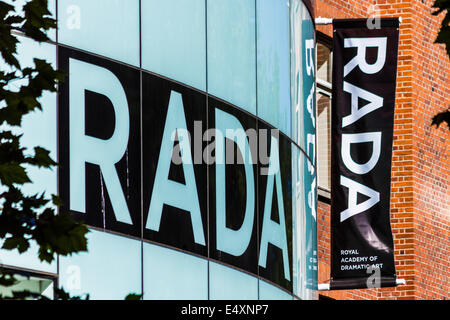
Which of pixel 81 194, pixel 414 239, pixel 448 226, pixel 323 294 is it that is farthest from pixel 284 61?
pixel 448 226

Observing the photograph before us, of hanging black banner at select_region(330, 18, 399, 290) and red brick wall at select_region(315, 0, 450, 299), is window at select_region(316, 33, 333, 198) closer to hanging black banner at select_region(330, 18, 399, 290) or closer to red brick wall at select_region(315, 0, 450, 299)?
red brick wall at select_region(315, 0, 450, 299)

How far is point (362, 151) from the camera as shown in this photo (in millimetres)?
15922

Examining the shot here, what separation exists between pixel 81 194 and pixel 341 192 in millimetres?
6577

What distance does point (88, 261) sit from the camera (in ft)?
32.6

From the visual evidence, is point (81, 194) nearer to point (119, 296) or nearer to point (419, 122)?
point (119, 296)

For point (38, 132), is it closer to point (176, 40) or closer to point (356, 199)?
point (176, 40)

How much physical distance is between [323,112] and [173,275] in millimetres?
8236

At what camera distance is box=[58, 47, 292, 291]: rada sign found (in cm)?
1013

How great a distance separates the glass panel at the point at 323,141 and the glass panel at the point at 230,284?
21.1 feet

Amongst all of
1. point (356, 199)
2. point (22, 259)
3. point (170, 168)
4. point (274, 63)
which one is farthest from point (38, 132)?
point (356, 199)

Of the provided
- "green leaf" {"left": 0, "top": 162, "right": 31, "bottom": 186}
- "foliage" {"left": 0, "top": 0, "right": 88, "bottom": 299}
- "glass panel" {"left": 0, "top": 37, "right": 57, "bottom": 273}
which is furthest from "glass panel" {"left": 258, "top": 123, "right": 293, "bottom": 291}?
"green leaf" {"left": 0, "top": 162, "right": 31, "bottom": 186}

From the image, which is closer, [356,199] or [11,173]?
[11,173]

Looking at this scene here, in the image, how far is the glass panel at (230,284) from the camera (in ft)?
37.3

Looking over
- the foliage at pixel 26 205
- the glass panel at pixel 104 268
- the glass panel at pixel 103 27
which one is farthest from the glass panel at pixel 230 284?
the foliage at pixel 26 205
